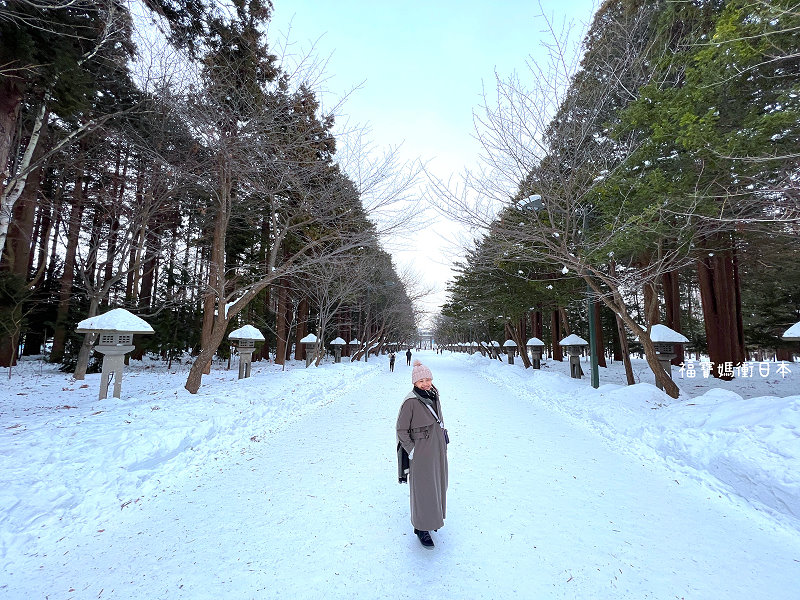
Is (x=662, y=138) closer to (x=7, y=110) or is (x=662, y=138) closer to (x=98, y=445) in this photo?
(x=98, y=445)

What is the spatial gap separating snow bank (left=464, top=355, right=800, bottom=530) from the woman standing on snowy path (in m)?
3.48

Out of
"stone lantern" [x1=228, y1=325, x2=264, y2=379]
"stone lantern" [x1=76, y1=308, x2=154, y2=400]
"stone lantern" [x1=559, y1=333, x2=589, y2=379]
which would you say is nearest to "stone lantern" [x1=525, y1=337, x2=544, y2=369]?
"stone lantern" [x1=559, y1=333, x2=589, y2=379]

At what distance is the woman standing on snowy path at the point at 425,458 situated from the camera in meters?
3.01

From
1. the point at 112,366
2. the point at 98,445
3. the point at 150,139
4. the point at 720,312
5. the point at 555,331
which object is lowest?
the point at 98,445

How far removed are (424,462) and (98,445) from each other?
4.26 m

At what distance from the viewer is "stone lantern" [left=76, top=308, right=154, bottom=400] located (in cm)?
791

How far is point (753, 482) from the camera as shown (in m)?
4.00

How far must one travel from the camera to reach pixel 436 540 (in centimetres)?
312

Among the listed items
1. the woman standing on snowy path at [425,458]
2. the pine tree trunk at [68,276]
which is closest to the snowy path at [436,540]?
the woman standing on snowy path at [425,458]

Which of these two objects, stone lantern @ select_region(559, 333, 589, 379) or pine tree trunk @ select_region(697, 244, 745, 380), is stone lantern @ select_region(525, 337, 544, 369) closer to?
stone lantern @ select_region(559, 333, 589, 379)

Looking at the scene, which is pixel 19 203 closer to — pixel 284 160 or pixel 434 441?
pixel 284 160

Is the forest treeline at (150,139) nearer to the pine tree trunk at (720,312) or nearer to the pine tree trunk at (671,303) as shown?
the pine tree trunk at (720,312)

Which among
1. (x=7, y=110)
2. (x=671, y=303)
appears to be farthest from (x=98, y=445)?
(x=671, y=303)

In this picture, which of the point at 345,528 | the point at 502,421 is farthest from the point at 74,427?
the point at 502,421
